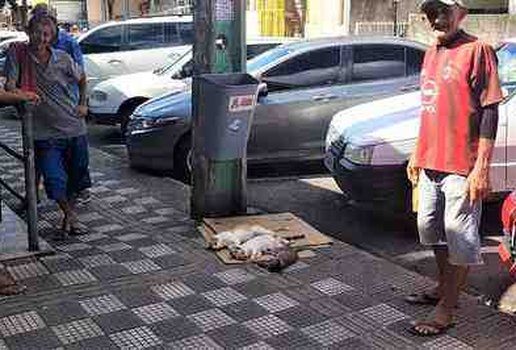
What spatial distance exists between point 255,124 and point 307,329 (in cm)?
412

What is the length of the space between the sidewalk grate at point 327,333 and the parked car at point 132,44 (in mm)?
9032

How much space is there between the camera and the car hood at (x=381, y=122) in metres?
5.66

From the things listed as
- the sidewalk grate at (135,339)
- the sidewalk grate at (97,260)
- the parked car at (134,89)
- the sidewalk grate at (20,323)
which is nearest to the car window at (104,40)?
the parked car at (134,89)

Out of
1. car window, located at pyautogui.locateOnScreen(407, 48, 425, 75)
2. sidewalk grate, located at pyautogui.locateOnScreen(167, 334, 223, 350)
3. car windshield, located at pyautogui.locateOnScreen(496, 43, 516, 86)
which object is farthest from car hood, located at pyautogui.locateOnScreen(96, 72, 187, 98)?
sidewalk grate, located at pyautogui.locateOnScreen(167, 334, 223, 350)

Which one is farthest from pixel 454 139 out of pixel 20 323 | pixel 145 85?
pixel 145 85

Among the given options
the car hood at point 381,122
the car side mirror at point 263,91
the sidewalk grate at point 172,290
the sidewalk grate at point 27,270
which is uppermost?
the car side mirror at point 263,91

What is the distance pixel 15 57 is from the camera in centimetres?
534

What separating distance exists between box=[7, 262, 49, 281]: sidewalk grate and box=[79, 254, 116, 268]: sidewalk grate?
0.95 feet

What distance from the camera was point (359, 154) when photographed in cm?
573

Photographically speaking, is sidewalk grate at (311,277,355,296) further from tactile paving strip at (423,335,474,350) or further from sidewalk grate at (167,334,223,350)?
sidewalk grate at (167,334,223,350)

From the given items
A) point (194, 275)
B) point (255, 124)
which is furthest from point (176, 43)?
point (194, 275)

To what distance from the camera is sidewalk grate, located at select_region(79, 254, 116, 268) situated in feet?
16.3

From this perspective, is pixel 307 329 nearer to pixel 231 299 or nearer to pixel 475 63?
pixel 231 299

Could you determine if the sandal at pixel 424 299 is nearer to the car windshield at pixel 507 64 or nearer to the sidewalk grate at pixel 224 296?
the sidewalk grate at pixel 224 296
